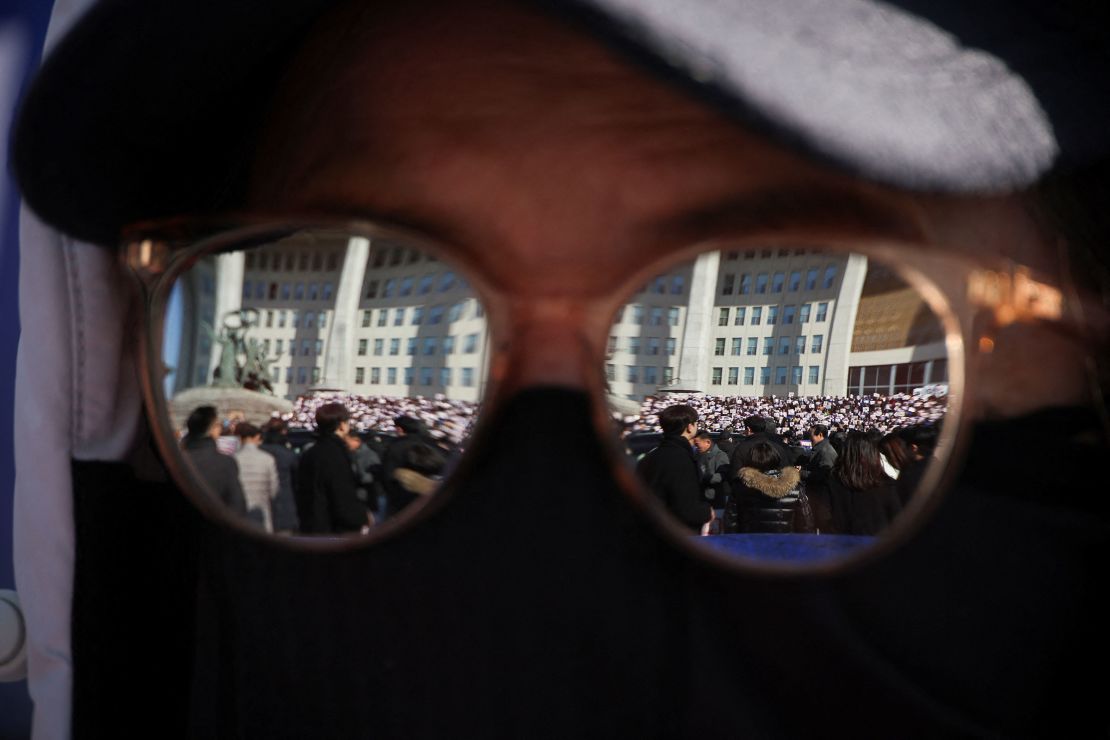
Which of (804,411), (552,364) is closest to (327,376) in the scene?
(552,364)

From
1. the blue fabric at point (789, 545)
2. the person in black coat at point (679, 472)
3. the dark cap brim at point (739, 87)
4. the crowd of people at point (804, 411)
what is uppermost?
the dark cap brim at point (739, 87)

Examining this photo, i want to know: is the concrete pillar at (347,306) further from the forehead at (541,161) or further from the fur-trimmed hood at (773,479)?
the fur-trimmed hood at (773,479)

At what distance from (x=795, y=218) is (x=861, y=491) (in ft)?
0.88

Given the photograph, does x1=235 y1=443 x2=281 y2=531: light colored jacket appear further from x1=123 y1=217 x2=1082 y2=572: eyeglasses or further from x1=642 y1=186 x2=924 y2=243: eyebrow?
x1=642 y1=186 x2=924 y2=243: eyebrow

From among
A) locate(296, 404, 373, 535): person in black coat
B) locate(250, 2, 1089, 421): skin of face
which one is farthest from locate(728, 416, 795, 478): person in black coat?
locate(296, 404, 373, 535): person in black coat

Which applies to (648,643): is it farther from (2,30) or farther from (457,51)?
(2,30)

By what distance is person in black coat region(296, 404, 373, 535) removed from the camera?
820 mm

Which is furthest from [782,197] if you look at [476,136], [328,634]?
[328,634]

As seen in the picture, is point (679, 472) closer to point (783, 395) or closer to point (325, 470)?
point (783, 395)

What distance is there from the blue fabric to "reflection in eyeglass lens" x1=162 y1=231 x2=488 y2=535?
0.94 feet

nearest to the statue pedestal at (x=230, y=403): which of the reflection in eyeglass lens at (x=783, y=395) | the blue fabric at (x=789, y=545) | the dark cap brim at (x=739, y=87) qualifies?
the dark cap brim at (x=739, y=87)

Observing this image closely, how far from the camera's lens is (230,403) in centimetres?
84

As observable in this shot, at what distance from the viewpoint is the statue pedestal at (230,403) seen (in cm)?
84

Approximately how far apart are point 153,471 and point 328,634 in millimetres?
290
